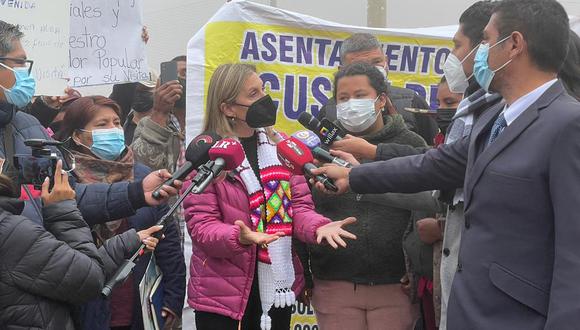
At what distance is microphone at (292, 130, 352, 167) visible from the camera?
138 inches

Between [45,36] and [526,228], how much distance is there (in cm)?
362

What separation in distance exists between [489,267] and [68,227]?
1.76 meters

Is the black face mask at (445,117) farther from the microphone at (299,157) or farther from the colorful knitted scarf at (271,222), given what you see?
the colorful knitted scarf at (271,222)

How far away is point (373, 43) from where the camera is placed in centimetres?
509

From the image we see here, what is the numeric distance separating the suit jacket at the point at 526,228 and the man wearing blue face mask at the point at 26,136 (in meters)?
1.63

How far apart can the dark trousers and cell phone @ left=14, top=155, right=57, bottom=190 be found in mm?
1156

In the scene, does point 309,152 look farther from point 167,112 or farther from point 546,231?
point 167,112

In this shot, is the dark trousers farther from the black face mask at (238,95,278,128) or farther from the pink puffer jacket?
the black face mask at (238,95,278,128)

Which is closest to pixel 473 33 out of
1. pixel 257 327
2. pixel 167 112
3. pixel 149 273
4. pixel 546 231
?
pixel 546 231

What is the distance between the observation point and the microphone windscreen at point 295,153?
3430 millimetres

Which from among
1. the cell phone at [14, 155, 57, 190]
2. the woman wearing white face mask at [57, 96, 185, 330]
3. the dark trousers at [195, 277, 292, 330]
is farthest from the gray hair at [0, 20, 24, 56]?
the dark trousers at [195, 277, 292, 330]

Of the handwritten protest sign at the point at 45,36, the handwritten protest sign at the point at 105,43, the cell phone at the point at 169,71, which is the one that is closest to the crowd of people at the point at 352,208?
the handwritten protest sign at the point at 45,36

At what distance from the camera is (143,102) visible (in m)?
6.09

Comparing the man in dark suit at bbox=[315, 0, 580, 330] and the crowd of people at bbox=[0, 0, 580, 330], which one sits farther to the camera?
the crowd of people at bbox=[0, 0, 580, 330]
